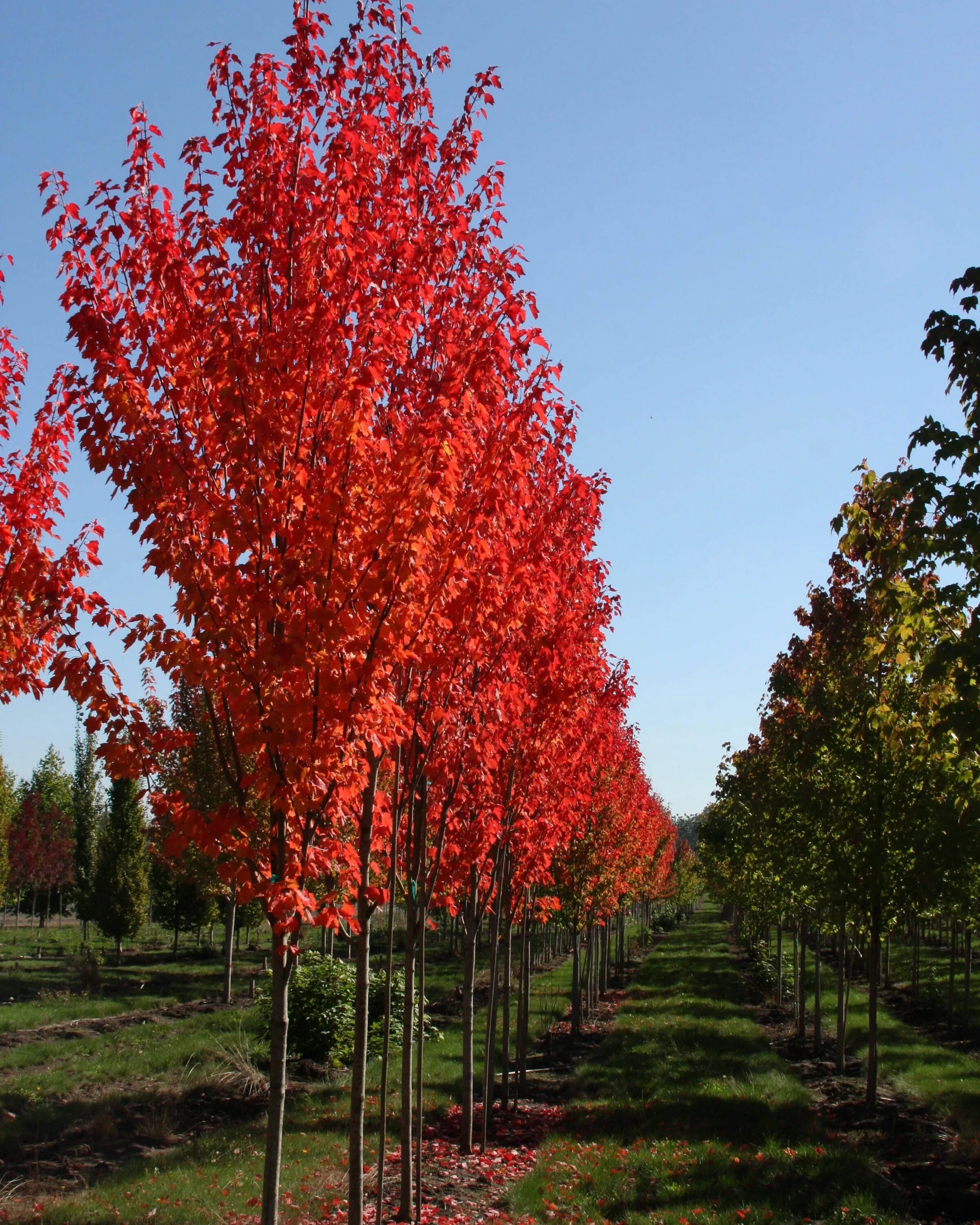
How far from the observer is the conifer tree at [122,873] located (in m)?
33.6

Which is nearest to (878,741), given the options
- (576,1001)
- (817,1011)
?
(817,1011)

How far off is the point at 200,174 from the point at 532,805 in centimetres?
862

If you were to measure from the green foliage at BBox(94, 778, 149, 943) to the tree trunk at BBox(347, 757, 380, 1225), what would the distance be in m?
30.3

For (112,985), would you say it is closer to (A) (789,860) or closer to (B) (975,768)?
(A) (789,860)

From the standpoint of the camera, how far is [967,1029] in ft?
64.6

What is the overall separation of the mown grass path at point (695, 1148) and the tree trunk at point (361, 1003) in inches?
118

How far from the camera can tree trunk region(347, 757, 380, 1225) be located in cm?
521

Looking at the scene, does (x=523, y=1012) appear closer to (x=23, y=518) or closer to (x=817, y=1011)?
(x=817, y=1011)

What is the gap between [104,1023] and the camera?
803 inches

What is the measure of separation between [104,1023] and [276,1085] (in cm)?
1913

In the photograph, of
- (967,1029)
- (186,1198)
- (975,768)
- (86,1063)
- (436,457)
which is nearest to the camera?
(436,457)

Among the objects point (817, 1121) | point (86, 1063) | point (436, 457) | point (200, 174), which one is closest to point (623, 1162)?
point (817, 1121)

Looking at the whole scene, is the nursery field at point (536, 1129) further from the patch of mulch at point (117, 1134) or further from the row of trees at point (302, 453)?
the row of trees at point (302, 453)

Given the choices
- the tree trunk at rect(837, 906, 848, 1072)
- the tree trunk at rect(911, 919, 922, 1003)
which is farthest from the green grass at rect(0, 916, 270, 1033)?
the tree trunk at rect(911, 919, 922, 1003)
